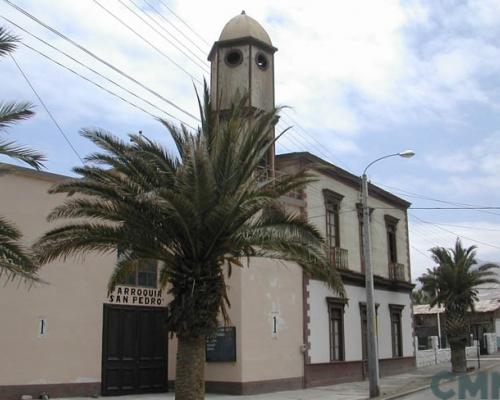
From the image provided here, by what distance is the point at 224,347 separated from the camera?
66.7 feet

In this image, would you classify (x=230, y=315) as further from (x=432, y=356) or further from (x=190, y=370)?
(x=432, y=356)

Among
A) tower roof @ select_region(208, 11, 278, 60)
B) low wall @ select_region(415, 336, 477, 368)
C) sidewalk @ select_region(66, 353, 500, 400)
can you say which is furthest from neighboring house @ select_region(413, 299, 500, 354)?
tower roof @ select_region(208, 11, 278, 60)

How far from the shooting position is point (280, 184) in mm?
13719

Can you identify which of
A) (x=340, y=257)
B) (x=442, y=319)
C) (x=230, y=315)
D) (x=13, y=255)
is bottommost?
(x=442, y=319)

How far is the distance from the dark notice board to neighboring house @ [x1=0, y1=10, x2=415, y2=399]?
33mm

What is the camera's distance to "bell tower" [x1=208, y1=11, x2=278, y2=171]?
2333 centimetres

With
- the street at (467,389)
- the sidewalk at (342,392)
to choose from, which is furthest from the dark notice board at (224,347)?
the street at (467,389)

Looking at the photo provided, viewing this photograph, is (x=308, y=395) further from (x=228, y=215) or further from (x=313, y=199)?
(x=228, y=215)

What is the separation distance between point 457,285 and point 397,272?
119 inches

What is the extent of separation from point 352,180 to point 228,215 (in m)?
16.9

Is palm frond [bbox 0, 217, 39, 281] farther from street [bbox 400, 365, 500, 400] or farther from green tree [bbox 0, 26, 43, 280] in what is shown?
street [bbox 400, 365, 500, 400]

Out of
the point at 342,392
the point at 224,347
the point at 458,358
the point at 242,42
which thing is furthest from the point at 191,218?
the point at 458,358

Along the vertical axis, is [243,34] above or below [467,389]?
above

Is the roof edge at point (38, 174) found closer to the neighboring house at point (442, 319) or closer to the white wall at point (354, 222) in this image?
the white wall at point (354, 222)
